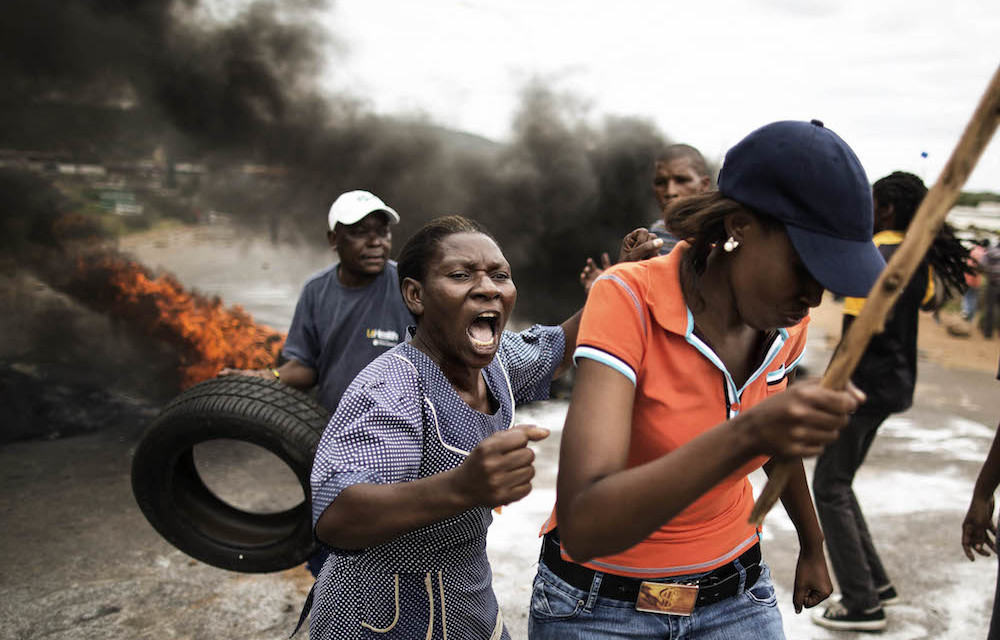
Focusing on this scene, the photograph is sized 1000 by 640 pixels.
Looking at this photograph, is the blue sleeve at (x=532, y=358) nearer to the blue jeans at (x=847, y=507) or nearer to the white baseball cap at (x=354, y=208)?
the white baseball cap at (x=354, y=208)

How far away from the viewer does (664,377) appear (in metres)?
1.60

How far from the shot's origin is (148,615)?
3703 millimetres

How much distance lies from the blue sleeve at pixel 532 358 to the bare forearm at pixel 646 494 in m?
0.93

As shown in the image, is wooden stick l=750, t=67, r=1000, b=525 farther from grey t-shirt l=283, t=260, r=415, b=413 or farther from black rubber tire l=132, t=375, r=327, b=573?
grey t-shirt l=283, t=260, r=415, b=413

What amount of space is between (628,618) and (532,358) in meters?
0.85

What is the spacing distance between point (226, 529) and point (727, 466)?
107 inches

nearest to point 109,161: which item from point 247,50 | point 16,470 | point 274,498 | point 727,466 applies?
point 247,50

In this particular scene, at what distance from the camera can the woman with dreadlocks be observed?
12.0 ft

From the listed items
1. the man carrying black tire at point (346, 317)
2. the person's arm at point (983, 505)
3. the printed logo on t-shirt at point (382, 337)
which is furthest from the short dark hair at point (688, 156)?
the person's arm at point (983, 505)

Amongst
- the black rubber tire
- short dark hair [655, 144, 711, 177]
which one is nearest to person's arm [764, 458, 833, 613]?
the black rubber tire

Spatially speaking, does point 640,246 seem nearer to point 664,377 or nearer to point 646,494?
point 664,377

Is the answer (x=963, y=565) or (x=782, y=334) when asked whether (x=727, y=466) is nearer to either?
(x=782, y=334)

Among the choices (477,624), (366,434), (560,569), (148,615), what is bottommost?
(148,615)

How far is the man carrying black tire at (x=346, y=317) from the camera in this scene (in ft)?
11.8
